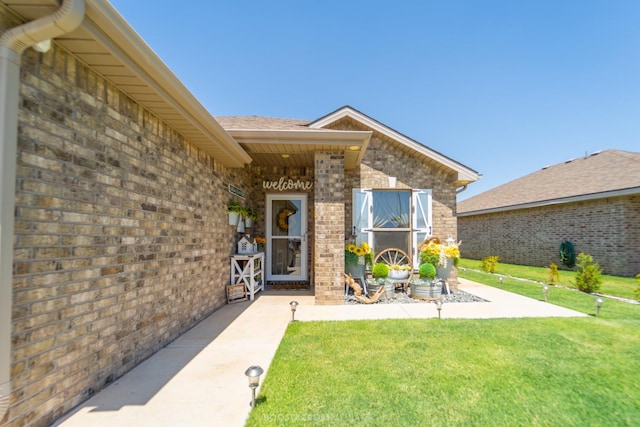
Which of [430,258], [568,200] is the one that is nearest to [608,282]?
[568,200]

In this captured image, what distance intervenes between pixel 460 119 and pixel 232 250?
1024 centimetres

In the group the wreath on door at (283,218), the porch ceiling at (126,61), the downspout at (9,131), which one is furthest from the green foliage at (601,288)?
the downspout at (9,131)

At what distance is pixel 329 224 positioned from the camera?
539cm

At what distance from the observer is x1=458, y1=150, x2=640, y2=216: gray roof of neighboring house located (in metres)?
9.93

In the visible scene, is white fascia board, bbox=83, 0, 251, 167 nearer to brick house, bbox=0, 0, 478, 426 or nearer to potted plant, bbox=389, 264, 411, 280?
brick house, bbox=0, 0, 478, 426

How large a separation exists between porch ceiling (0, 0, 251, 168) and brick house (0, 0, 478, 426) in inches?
0.5

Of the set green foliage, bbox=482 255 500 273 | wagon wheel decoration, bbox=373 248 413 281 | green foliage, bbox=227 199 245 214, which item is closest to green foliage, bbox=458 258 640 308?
green foliage, bbox=482 255 500 273

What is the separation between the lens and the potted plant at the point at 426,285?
6.00 meters

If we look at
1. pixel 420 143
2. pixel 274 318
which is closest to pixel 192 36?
pixel 420 143

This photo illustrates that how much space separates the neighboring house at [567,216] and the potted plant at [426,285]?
8134mm

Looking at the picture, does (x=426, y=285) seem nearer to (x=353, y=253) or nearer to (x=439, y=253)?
(x=439, y=253)

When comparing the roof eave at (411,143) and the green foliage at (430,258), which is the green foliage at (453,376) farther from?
the roof eave at (411,143)

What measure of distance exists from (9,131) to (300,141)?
148 inches

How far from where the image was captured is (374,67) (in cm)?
903
